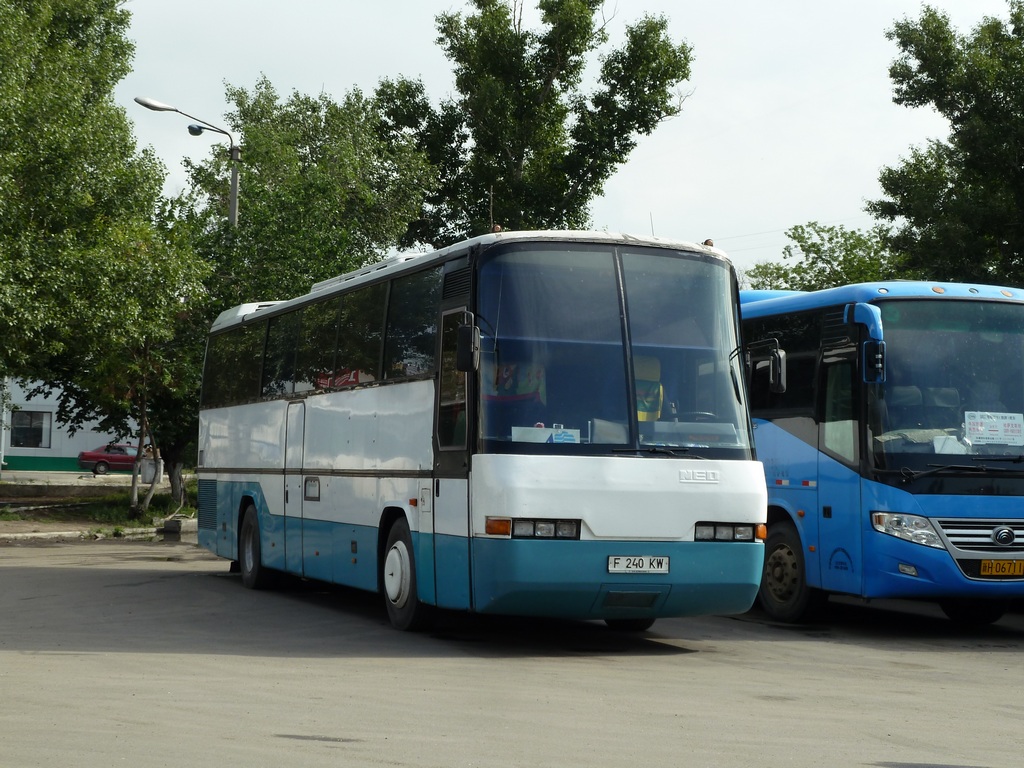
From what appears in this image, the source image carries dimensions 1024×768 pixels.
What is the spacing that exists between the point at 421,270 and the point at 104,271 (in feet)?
49.3

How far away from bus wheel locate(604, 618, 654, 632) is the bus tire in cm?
551

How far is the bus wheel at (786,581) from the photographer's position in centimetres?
1417

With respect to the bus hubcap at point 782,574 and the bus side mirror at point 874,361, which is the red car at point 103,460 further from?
the bus side mirror at point 874,361

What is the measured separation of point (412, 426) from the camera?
1265 centimetres

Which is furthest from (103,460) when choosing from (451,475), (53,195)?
(451,475)

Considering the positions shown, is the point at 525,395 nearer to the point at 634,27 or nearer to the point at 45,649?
the point at 45,649

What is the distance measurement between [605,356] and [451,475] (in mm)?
1575

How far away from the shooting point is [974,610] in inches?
590

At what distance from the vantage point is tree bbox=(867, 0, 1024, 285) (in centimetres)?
2744

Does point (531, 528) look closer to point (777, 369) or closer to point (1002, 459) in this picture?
point (777, 369)

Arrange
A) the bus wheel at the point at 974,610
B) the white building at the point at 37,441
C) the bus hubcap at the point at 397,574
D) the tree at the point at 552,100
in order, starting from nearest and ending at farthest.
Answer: the bus hubcap at the point at 397,574 < the bus wheel at the point at 974,610 < the tree at the point at 552,100 < the white building at the point at 37,441

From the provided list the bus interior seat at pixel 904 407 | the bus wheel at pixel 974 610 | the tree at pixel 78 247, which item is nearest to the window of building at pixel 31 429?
the tree at pixel 78 247

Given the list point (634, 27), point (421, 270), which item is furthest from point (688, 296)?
point (634, 27)

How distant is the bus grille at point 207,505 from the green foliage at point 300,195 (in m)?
7.70
